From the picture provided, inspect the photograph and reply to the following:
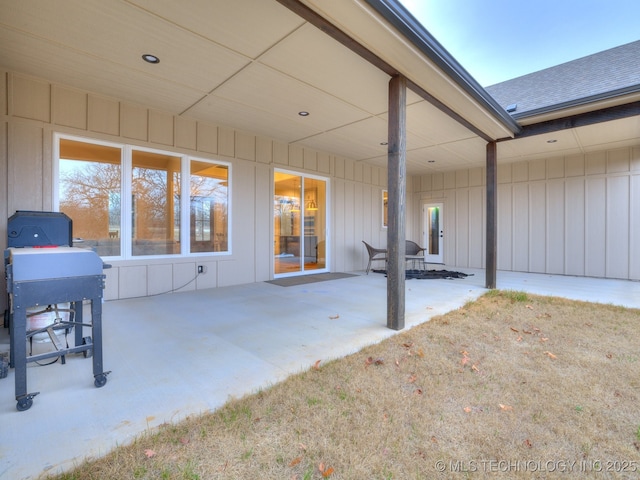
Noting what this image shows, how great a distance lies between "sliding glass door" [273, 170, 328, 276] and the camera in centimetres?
673

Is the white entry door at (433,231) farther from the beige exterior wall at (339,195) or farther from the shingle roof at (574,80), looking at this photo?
the shingle roof at (574,80)

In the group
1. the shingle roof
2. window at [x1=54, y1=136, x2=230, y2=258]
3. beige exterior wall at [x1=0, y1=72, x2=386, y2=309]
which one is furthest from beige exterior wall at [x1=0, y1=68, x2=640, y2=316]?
the shingle roof

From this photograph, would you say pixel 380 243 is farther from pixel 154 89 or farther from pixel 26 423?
pixel 26 423

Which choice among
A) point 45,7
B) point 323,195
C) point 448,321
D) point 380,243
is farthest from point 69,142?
point 380,243

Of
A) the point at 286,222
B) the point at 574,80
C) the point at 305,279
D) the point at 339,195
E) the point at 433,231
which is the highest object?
the point at 574,80

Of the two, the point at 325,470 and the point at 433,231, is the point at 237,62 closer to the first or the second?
the point at 325,470

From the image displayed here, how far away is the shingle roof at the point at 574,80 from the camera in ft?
18.3

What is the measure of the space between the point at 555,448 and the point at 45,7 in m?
4.80

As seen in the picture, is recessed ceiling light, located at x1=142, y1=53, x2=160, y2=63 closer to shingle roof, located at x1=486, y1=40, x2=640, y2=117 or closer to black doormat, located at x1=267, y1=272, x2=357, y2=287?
black doormat, located at x1=267, y1=272, x2=357, y2=287

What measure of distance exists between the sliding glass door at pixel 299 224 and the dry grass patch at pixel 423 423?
430cm

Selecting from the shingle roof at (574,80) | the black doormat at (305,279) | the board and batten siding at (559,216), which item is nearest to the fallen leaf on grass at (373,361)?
the black doormat at (305,279)

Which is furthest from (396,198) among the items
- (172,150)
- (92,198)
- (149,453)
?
(92,198)

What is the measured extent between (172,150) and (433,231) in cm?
806

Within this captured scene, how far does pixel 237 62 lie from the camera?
353cm
